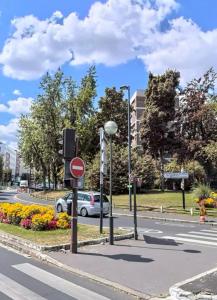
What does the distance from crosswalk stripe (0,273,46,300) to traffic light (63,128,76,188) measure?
3.84 metres

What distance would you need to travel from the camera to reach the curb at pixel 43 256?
8490 mm

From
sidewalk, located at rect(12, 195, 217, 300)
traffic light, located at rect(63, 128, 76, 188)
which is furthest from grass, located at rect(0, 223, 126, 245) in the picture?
traffic light, located at rect(63, 128, 76, 188)

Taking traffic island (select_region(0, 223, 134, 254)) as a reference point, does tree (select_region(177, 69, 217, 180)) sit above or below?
above

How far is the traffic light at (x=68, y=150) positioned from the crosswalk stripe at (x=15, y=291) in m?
3.84

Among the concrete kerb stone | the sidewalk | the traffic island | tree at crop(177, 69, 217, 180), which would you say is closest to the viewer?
the sidewalk

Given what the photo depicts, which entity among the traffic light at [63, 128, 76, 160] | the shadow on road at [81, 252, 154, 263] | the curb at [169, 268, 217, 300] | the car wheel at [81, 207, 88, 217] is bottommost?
the curb at [169, 268, 217, 300]

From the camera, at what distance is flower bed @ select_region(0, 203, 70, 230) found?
16.0 m

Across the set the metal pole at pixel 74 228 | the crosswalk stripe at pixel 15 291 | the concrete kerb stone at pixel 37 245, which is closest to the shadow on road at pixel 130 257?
the metal pole at pixel 74 228

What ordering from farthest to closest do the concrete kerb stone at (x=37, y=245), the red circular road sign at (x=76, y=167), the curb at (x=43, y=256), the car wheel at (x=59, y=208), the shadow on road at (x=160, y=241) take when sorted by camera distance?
the car wheel at (x=59, y=208)
the shadow on road at (x=160, y=241)
the concrete kerb stone at (x=37, y=245)
the red circular road sign at (x=76, y=167)
the curb at (x=43, y=256)

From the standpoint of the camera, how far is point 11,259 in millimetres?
11617

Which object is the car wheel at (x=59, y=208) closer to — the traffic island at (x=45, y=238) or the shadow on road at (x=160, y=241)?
the traffic island at (x=45, y=238)

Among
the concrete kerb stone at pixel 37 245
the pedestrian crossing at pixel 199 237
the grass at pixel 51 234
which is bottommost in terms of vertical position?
the pedestrian crossing at pixel 199 237

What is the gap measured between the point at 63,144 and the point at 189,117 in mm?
33338

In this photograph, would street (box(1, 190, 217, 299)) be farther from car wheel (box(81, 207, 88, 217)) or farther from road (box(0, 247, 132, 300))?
car wheel (box(81, 207, 88, 217))
